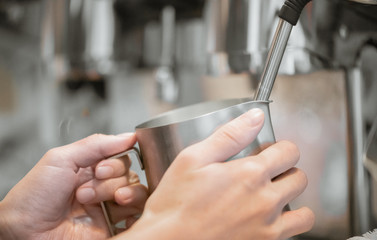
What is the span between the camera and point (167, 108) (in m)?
0.76

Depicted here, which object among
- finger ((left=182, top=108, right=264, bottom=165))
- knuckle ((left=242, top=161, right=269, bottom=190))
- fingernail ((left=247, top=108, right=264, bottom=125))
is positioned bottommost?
knuckle ((left=242, top=161, right=269, bottom=190))

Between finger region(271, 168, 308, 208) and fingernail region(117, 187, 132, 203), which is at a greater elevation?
finger region(271, 168, 308, 208)

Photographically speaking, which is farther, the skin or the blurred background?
the blurred background

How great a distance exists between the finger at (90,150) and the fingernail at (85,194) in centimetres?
3

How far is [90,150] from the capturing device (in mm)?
511

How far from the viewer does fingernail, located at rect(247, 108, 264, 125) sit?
0.35m

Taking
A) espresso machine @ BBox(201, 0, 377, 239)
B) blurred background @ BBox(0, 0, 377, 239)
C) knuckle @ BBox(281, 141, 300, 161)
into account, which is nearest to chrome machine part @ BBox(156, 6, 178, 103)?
blurred background @ BBox(0, 0, 377, 239)

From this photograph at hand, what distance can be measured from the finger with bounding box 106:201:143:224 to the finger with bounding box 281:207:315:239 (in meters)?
0.23

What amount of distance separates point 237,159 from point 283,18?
0.47 ft

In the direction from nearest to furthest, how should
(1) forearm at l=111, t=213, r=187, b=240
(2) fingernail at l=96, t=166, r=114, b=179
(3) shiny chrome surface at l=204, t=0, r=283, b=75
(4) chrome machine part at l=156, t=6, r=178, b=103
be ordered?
(1) forearm at l=111, t=213, r=187, b=240, (2) fingernail at l=96, t=166, r=114, b=179, (3) shiny chrome surface at l=204, t=0, r=283, b=75, (4) chrome machine part at l=156, t=6, r=178, b=103

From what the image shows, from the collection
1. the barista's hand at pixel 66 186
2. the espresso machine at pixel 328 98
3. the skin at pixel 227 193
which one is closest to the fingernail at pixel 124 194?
the barista's hand at pixel 66 186

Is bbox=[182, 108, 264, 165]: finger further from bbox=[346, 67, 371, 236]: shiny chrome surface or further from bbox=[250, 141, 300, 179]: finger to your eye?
bbox=[346, 67, 371, 236]: shiny chrome surface

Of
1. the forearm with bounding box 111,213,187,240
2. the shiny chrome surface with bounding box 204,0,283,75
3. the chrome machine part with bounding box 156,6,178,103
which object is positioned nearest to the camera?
the forearm with bounding box 111,213,187,240

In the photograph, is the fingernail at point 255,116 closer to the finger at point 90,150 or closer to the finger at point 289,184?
the finger at point 289,184
